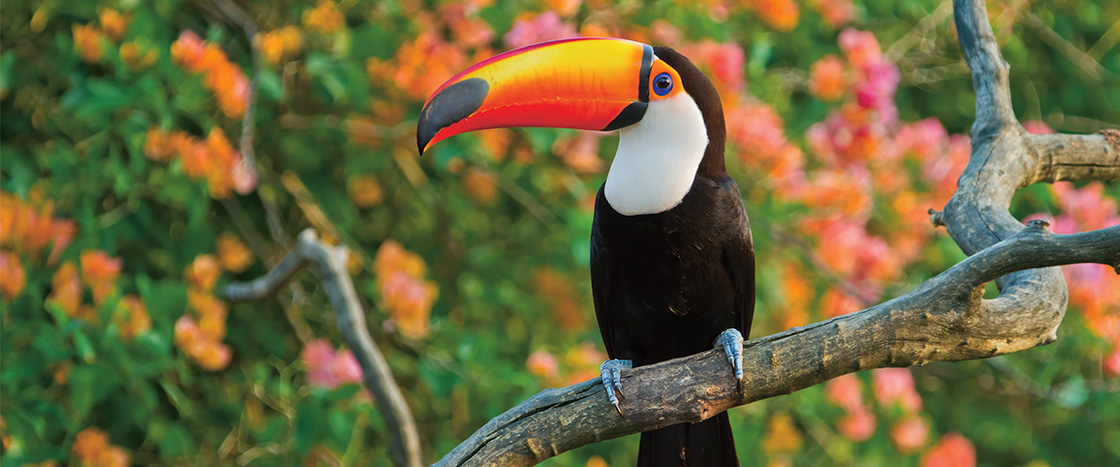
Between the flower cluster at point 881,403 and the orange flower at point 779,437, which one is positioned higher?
the flower cluster at point 881,403

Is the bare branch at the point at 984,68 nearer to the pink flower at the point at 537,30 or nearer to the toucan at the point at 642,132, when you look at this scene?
the toucan at the point at 642,132

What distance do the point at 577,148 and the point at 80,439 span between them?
1.35 m

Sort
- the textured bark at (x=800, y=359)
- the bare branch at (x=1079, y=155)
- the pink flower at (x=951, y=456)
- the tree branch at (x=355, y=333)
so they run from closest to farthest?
the textured bark at (x=800, y=359) → the bare branch at (x=1079, y=155) → the tree branch at (x=355, y=333) → the pink flower at (x=951, y=456)

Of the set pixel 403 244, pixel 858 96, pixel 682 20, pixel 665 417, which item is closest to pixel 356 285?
pixel 403 244

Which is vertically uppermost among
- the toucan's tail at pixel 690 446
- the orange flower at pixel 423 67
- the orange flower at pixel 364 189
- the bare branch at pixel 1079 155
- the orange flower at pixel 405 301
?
the bare branch at pixel 1079 155

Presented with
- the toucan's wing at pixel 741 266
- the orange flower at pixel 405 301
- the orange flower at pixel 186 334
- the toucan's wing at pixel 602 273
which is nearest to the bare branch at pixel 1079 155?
the toucan's wing at pixel 741 266

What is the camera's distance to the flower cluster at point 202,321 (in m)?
2.18

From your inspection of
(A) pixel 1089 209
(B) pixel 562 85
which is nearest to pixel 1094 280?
(A) pixel 1089 209

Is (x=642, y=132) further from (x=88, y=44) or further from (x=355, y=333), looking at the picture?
(x=88, y=44)

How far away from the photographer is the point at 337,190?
2947mm

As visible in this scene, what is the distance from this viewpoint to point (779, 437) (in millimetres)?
2752

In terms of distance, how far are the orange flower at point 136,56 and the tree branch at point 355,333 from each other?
0.54 metres

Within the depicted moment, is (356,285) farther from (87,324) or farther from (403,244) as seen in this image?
(87,324)

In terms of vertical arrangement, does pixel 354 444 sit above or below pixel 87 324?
above
